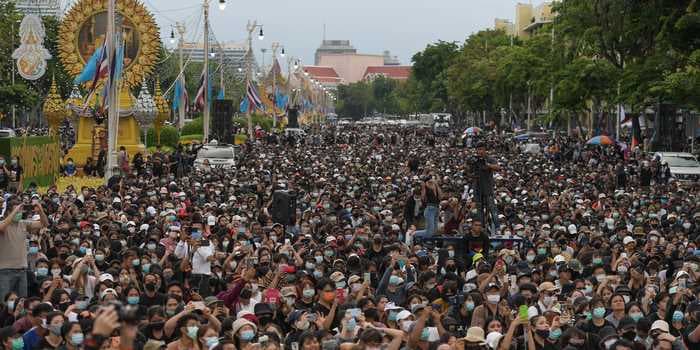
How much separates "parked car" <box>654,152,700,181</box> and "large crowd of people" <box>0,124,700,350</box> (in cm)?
1188

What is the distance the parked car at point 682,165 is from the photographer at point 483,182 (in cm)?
2042

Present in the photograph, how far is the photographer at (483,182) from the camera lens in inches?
870

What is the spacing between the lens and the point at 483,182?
883 inches

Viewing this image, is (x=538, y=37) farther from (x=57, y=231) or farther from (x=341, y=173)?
(x=57, y=231)

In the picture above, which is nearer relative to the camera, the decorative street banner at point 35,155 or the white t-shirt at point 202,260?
the white t-shirt at point 202,260

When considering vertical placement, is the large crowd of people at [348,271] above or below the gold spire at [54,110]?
below

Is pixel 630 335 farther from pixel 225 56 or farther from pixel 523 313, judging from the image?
pixel 225 56

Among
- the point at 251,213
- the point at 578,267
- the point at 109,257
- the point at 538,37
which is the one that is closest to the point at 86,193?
the point at 251,213

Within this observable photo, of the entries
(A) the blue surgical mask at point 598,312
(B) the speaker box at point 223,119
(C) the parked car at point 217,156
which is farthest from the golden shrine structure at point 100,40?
(A) the blue surgical mask at point 598,312

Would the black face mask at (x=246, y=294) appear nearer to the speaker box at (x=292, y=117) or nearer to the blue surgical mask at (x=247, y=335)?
the blue surgical mask at (x=247, y=335)

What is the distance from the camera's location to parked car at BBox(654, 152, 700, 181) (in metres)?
42.4

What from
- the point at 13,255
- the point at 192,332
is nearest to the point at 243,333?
the point at 192,332

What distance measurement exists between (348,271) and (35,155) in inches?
978

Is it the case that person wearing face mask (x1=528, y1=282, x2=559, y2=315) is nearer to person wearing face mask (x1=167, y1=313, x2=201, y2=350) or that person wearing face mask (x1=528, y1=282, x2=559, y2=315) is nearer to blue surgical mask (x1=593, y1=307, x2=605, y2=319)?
blue surgical mask (x1=593, y1=307, x2=605, y2=319)
